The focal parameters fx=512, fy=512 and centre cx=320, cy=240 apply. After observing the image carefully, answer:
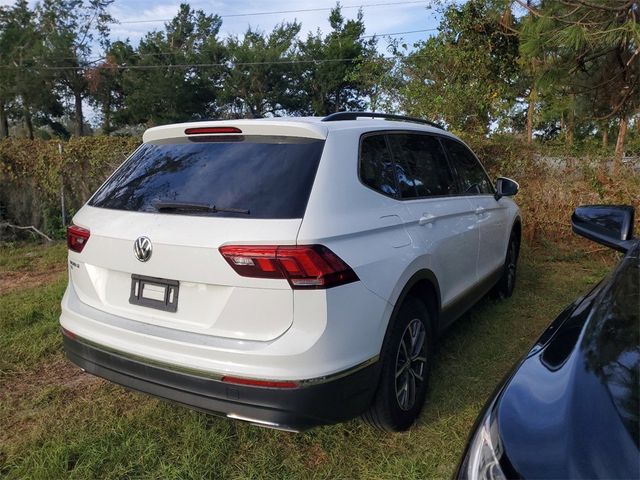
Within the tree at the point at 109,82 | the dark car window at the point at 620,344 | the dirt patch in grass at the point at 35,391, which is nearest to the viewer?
the dark car window at the point at 620,344

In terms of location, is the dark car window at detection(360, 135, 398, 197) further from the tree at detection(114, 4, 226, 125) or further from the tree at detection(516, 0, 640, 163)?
the tree at detection(114, 4, 226, 125)

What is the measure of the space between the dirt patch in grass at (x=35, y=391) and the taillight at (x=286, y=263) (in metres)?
1.76

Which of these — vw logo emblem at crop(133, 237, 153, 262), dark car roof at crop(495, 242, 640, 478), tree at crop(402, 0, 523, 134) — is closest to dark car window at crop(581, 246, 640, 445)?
dark car roof at crop(495, 242, 640, 478)

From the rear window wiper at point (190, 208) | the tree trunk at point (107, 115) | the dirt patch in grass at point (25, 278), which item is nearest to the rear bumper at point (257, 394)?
the rear window wiper at point (190, 208)

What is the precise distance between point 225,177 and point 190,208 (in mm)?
225

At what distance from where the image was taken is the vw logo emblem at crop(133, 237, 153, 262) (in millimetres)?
2359

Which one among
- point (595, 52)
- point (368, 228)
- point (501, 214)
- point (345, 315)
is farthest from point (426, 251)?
point (595, 52)

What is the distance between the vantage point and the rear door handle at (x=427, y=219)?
3.02 meters

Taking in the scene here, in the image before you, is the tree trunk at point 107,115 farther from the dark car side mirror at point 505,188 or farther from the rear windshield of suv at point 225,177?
the rear windshield of suv at point 225,177

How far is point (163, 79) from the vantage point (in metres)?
42.7

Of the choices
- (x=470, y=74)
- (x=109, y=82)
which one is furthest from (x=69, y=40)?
(x=470, y=74)

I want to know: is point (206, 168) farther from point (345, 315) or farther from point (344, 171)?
point (345, 315)

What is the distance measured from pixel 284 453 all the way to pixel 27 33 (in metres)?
49.4

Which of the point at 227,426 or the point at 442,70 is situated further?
the point at 442,70
